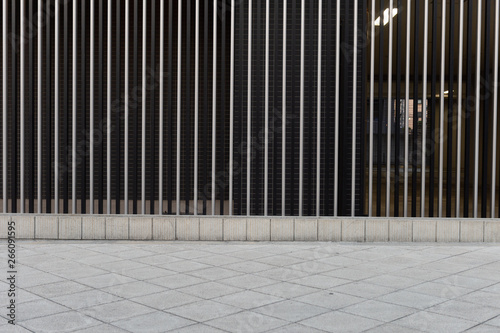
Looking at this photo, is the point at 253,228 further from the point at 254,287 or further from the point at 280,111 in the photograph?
the point at 254,287

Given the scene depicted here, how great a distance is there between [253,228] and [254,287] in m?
2.78

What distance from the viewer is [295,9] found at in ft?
29.4

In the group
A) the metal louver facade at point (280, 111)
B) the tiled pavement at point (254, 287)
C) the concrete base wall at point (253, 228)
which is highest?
the metal louver facade at point (280, 111)

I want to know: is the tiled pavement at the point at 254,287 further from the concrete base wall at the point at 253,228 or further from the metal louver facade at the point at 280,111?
the metal louver facade at the point at 280,111

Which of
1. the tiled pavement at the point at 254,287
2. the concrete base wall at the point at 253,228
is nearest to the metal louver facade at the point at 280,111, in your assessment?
the concrete base wall at the point at 253,228

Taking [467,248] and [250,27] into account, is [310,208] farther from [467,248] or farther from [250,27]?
[250,27]

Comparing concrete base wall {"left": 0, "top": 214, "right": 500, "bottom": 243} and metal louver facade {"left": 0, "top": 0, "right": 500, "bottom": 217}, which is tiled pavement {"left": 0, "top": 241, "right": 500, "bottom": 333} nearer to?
concrete base wall {"left": 0, "top": 214, "right": 500, "bottom": 243}

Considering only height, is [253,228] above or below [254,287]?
above

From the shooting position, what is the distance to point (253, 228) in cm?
879

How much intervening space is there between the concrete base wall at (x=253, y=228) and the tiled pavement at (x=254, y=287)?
191 millimetres

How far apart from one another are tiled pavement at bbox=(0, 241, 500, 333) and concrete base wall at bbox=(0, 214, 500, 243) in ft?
0.63

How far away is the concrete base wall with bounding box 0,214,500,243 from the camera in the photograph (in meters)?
8.74

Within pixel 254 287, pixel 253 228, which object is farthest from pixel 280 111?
pixel 254 287

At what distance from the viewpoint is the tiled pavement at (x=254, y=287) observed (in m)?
4.80
